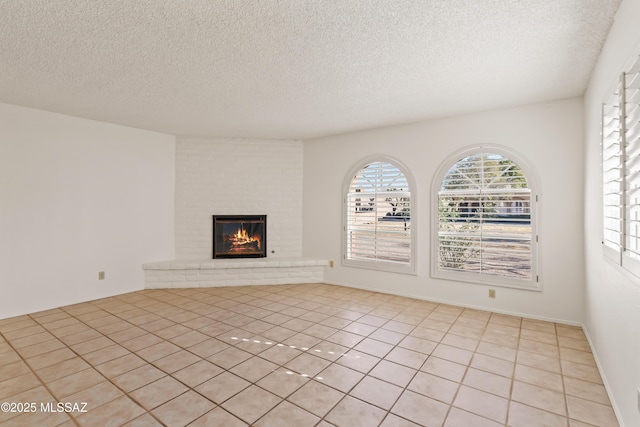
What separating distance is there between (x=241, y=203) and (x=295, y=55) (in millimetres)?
3346

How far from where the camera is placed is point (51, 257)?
398 cm

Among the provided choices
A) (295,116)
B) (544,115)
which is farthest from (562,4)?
(295,116)

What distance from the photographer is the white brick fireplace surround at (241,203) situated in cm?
521

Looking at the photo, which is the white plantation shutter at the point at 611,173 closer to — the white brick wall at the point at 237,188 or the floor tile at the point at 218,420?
the floor tile at the point at 218,420

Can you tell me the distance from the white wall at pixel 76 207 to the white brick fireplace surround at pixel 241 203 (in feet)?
0.95

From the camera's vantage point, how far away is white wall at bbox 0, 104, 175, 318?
3.71 meters

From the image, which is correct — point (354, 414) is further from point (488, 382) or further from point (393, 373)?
point (488, 382)

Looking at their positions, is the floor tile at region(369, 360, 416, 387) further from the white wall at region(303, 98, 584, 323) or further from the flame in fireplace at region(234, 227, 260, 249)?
the flame in fireplace at region(234, 227, 260, 249)

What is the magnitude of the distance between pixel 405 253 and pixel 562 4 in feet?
10.6

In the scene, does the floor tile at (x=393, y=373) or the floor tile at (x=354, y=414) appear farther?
the floor tile at (x=393, y=373)

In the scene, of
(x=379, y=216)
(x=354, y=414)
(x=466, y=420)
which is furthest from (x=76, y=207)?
(x=466, y=420)

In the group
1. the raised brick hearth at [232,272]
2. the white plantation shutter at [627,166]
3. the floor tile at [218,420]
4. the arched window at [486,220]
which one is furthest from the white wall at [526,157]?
the floor tile at [218,420]

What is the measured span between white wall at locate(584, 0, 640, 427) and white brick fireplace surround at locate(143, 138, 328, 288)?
3520 mm

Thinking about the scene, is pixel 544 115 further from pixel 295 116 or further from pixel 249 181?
pixel 249 181
